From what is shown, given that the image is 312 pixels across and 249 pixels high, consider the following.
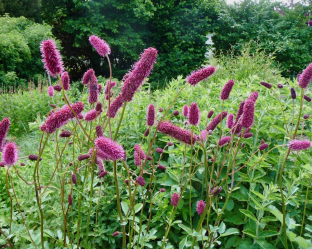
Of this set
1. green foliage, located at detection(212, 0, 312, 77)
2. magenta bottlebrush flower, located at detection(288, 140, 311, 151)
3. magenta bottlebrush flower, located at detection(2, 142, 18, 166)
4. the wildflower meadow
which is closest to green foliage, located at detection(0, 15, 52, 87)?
the wildflower meadow

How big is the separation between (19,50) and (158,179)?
964 cm

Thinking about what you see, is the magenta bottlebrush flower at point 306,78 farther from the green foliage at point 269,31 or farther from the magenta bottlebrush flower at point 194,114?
the green foliage at point 269,31

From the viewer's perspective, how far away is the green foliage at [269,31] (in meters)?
15.0

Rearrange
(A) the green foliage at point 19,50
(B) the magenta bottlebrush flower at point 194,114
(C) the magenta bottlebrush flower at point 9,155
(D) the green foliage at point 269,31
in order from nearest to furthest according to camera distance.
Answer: (C) the magenta bottlebrush flower at point 9,155 → (B) the magenta bottlebrush flower at point 194,114 → (A) the green foliage at point 19,50 → (D) the green foliage at point 269,31

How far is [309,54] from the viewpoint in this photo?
15539mm

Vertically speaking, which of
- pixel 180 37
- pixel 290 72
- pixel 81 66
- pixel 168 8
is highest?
pixel 168 8

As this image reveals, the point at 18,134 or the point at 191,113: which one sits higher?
the point at 191,113

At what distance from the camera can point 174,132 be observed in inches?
47.7

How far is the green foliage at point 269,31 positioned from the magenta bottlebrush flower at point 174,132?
14.4 m

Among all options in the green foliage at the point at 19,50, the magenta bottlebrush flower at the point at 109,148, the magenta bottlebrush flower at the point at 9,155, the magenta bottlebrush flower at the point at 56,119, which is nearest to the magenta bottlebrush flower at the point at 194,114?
the magenta bottlebrush flower at the point at 109,148

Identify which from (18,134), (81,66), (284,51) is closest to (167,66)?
(81,66)

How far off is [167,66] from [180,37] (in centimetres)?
173

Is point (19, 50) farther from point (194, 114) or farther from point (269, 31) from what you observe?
point (269, 31)

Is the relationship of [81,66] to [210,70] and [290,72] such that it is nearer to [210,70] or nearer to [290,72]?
[290,72]
